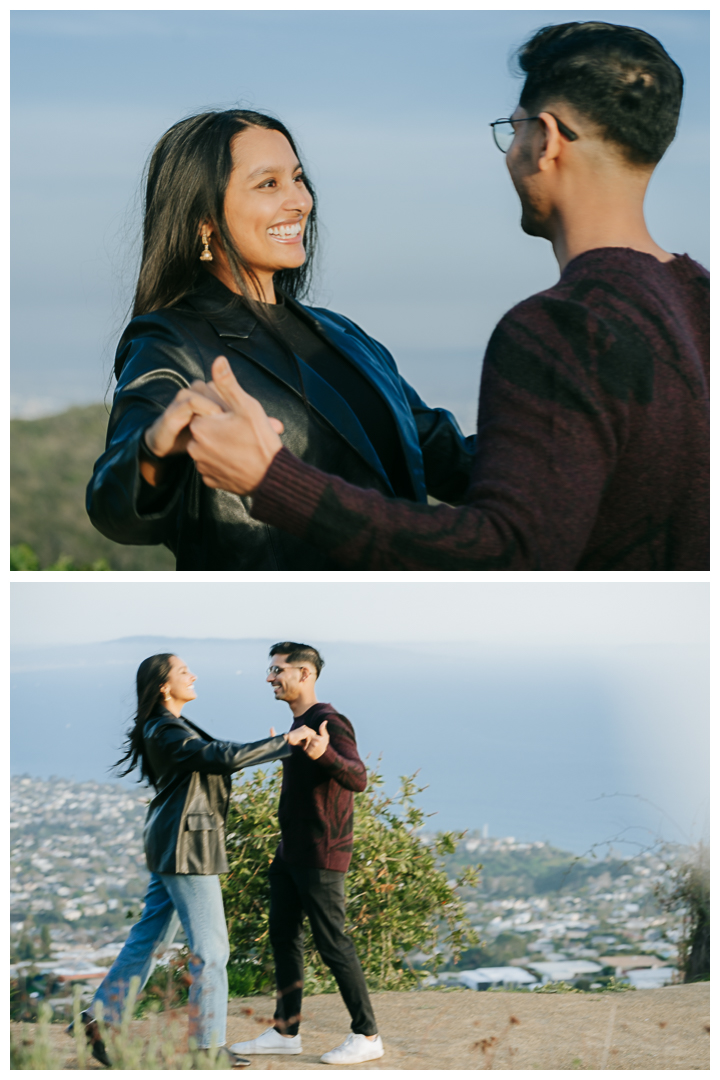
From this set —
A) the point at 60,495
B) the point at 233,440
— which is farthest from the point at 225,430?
the point at 60,495

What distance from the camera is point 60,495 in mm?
12062

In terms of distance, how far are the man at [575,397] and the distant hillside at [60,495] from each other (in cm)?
951

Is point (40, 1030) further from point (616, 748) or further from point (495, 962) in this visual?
point (616, 748)

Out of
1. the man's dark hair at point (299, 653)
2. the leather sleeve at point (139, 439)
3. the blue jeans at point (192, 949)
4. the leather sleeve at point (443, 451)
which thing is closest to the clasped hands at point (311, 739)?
the man's dark hair at point (299, 653)

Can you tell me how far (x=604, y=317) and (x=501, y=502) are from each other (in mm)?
409

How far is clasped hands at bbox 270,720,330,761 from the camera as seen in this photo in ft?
7.70

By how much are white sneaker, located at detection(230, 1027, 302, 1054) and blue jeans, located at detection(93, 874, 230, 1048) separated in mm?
49

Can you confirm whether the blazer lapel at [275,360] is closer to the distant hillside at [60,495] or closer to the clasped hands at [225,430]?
the clasped hands at [225,430]

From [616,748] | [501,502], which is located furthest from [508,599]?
[501,502]

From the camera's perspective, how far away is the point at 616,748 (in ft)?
7.97

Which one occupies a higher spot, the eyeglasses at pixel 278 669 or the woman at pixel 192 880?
the eyeglasses at pixel 278 669

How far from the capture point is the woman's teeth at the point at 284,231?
8.04ft

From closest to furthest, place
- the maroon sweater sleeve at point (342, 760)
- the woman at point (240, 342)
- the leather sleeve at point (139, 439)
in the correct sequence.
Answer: the leather sleeve at point (139, 439) < the woman at point (240, 342) < the maroon sweater sleeve at point (342, 760)

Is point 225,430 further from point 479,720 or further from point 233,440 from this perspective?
point 479,720
